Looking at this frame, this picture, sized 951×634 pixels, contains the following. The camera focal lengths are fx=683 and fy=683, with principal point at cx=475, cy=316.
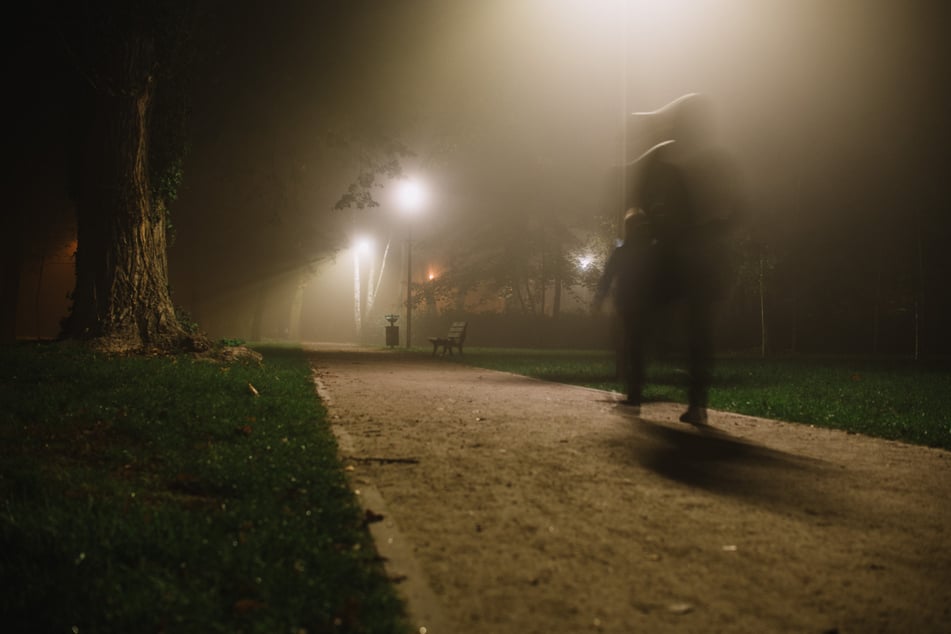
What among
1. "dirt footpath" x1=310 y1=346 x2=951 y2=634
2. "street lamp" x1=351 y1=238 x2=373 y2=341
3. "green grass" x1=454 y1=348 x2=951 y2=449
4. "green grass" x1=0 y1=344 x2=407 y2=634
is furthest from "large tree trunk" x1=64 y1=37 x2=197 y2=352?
"street lamp" x1=351 y1=238 x2=373 y2=341

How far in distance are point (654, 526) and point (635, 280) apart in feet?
12.1

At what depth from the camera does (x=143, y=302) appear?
12.7 m

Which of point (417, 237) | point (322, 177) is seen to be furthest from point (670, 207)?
point (417, 237)

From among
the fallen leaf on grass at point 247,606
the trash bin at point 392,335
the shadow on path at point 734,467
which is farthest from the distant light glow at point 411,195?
the fallen leaf on grass at point 247,606

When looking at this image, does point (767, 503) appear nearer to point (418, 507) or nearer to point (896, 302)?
point (418, 507)

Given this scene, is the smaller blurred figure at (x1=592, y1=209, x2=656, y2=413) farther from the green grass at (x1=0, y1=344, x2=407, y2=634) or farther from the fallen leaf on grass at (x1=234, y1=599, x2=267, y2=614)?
the fallen leaf on grass at (x1=234, y1=599, x2=267, y2=614)

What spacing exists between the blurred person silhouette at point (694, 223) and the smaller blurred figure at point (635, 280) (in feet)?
0.27

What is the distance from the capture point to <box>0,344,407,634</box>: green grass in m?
2.45

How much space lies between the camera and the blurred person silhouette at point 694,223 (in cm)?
634

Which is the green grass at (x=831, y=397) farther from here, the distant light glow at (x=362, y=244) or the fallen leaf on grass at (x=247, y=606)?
the distant light glow at (x=362, y=244)

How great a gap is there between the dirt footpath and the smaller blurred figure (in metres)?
0.86

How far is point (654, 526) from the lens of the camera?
3.47m

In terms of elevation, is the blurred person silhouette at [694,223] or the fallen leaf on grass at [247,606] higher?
the blurred person silhouette at [694,223]

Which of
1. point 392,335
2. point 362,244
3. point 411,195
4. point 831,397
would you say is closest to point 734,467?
point 831,397
